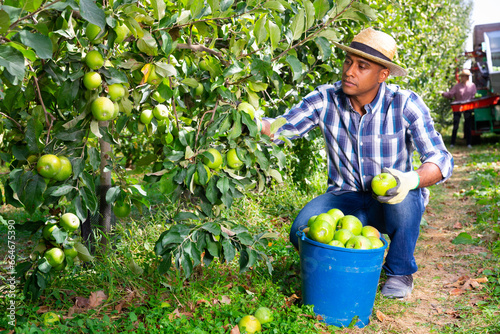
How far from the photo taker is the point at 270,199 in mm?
4195

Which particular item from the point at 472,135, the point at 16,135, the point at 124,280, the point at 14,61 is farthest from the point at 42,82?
the point at 472,135

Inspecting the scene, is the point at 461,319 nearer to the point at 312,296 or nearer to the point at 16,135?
the point at 312,296

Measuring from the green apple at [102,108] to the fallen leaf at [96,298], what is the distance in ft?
3.59

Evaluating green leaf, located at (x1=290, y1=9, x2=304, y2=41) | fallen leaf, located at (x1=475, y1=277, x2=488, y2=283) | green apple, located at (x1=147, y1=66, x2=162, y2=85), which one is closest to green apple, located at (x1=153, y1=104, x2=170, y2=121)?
green apple, located at (x1=147, y1=66, x2=162, y2=85)

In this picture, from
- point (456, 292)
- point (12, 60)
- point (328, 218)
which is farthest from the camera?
point (456, 292)

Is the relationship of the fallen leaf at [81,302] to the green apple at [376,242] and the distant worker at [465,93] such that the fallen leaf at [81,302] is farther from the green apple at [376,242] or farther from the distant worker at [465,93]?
the distant worker at [465,93]

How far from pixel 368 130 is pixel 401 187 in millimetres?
501

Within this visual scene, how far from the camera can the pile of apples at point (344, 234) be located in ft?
7.00

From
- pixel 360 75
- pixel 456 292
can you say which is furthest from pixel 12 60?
pixel 456 292

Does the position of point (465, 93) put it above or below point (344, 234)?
below

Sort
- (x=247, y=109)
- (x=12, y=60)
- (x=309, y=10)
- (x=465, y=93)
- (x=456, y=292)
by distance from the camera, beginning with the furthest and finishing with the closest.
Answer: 1. (x=465, y=93)
2. (x=456, y=292)
3. (x=247, y=109)
4. (x=309, y=10)
5. (x=12, y=60)

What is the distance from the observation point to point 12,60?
45.6 inches

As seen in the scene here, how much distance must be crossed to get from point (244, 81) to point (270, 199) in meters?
2.39

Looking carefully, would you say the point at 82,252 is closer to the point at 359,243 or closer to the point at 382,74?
the point at 359,243
